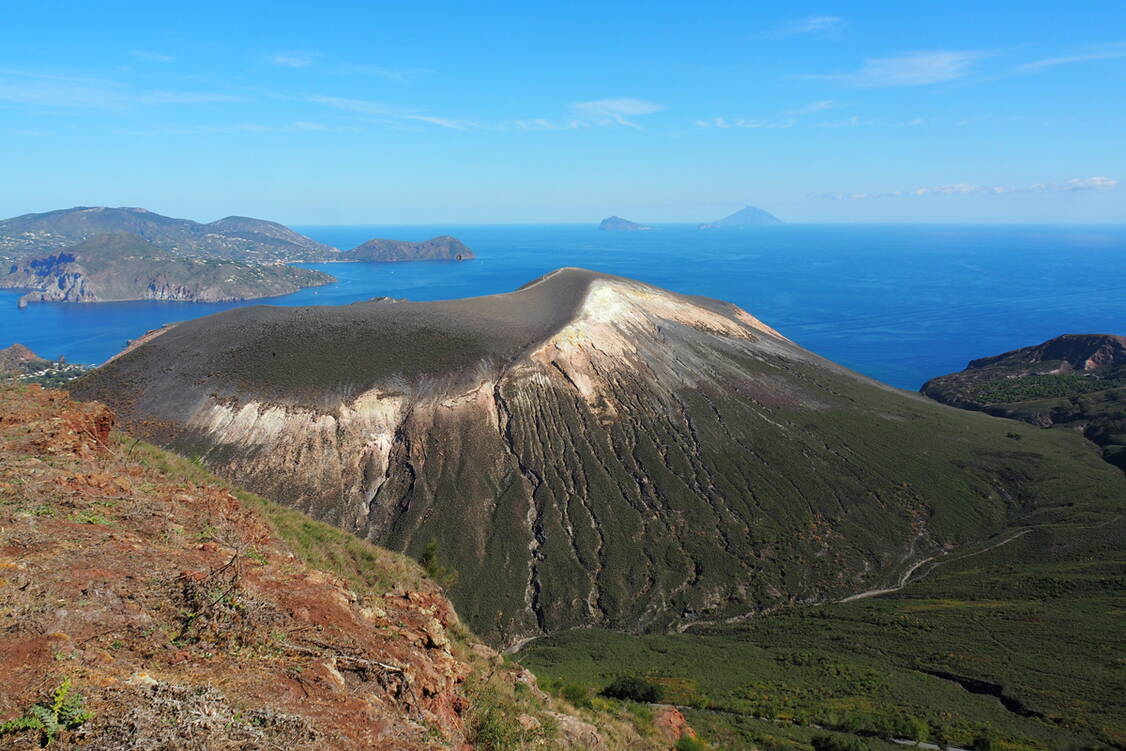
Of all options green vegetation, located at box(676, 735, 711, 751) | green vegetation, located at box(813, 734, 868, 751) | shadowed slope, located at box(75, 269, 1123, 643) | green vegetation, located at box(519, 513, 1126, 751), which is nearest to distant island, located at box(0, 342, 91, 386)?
shadowed slope, located at box(75, 269, 1123, 643)

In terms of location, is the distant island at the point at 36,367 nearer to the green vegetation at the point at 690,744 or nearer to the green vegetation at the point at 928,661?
the green vegetation at the point at 928,661

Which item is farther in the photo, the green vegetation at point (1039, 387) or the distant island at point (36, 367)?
the distant island at point (36, 367)

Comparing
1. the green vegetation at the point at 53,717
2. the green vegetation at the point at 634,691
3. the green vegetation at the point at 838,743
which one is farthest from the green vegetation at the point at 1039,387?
the green vegetation at the point at 53,717

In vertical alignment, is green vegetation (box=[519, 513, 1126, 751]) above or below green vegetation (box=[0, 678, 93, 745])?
below

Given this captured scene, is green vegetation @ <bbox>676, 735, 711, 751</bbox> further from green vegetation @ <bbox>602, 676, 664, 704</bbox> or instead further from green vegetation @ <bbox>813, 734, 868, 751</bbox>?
green vegetation @ <bbox>602, 676, 664, 704</bbox>

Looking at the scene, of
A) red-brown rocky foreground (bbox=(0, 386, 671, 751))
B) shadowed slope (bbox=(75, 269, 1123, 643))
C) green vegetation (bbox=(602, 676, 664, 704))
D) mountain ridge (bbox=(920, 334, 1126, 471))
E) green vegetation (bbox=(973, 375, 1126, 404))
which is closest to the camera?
red-brown rocky foreground (bbox=(0, 386, 671, 751))

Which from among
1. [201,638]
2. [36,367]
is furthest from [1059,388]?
[36,367]
